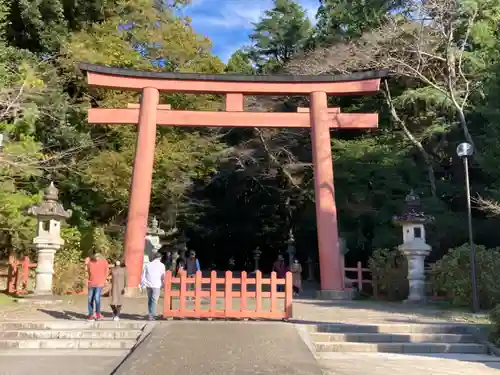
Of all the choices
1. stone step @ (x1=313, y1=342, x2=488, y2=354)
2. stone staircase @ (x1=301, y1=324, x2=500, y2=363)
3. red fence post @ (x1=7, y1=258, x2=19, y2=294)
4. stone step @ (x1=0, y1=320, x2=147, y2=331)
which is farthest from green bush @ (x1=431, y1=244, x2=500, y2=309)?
red fence post @ (x1=7, y1=258, x2=19, y2=294)

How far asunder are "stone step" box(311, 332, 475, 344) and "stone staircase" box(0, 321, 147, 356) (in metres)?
3.00

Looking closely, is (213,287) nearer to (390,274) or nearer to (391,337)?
(391,337)

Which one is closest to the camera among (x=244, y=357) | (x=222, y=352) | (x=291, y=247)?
(x=244, y=357)

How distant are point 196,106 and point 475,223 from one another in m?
11.1

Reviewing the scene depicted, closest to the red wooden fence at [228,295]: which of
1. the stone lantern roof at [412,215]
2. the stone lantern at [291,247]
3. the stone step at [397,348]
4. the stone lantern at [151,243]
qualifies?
the stone step at [397,348]

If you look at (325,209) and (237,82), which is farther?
(237,82)

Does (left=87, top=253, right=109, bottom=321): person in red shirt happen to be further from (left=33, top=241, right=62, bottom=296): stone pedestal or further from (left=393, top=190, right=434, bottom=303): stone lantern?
(left=393, top=190, right=434, bottom=303): stone lantern

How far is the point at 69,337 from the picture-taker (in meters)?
7.99

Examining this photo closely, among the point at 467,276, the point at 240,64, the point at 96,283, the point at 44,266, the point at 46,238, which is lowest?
the point at 96,283

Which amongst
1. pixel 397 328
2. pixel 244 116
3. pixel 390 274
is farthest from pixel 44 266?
pixel 390 274

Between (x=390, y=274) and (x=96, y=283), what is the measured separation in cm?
853

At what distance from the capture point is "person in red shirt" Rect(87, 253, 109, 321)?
8961 mm

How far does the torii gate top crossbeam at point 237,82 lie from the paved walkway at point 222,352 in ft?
26.1

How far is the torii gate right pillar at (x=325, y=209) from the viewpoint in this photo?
1366cm
